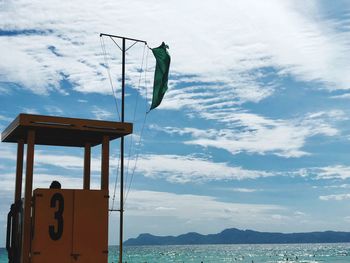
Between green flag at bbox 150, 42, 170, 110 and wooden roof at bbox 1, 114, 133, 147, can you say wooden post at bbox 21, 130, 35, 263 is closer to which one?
wooden roof at bbox 1, 114, 133, 147

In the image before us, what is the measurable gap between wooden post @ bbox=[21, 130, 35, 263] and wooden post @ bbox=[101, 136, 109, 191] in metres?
1.82

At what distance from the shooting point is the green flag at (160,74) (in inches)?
699

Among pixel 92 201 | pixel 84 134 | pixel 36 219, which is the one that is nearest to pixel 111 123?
pixel 84 134

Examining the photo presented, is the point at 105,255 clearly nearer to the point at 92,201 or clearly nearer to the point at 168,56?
the point at 92,201

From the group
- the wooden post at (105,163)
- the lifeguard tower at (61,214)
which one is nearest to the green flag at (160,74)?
the lifeguard tower at (61,214)

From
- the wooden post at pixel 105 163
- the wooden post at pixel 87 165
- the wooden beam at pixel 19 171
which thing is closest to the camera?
the wooden post at pixel 105 163

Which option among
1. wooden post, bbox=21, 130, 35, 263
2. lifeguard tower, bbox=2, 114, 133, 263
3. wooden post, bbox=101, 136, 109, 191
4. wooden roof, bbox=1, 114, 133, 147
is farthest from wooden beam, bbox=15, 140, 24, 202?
wooden post, bbox=101, 136, 109, 191

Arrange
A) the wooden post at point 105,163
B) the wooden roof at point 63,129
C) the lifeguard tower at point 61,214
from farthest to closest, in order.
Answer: the wooden post at point 105,163
the wooden roof at point 63,129
the lifeguard tower at point 61,214

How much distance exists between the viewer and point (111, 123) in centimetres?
1471

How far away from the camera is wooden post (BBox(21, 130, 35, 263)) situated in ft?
44.0

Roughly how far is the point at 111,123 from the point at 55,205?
2.57 m

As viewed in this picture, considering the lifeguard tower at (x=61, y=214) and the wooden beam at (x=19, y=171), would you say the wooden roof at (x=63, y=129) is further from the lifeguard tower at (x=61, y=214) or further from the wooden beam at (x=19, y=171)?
the wooden beam at (x=19, y=171)

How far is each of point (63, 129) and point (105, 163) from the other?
1426 mm

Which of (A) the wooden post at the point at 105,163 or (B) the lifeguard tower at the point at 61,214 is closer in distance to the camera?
(B) the lifeguard tower at the point at 61,214
